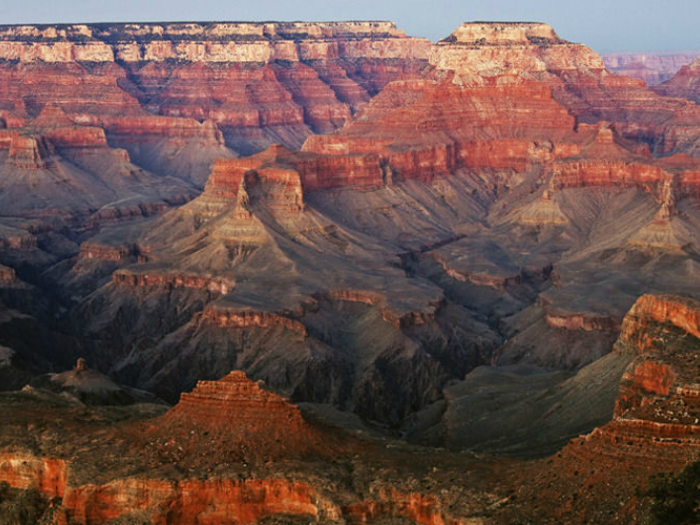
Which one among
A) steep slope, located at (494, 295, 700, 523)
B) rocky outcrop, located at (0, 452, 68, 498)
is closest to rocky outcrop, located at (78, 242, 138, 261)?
rocky outcrop, located at (0, 452, 68, 498)

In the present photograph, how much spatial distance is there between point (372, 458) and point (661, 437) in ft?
44.4

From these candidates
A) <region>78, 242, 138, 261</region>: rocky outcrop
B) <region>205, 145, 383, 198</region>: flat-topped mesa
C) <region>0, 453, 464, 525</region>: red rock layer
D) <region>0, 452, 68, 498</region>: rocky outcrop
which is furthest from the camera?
<region>78, 242, 138, 261</region>: rocky outcrop

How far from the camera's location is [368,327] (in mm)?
110500

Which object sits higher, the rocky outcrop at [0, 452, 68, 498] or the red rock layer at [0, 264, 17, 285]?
the rocky outcrop at [0, 452, 68, 498]

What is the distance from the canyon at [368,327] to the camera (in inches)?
1954

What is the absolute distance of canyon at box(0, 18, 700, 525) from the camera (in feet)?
163

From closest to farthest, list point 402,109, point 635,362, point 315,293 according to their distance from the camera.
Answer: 1. point 635,362
2. point 315,293
3. point 402,109

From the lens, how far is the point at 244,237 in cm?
13138

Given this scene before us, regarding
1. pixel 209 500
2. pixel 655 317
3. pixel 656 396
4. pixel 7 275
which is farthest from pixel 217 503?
pixel 7 275

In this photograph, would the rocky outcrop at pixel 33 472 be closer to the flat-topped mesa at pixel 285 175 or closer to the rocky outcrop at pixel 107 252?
the flat-topped mesa at pixel 285 175

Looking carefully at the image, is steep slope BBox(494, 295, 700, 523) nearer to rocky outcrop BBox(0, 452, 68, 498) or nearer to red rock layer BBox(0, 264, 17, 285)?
rocky outcrop BBox(0, 452, 68, 498)

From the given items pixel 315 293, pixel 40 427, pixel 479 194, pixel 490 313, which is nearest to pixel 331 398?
pixel 315 293

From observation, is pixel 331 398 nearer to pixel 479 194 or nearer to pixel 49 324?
pixel 49 324

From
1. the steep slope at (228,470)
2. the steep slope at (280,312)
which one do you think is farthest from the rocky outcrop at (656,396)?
the steep slope at (280,312)
